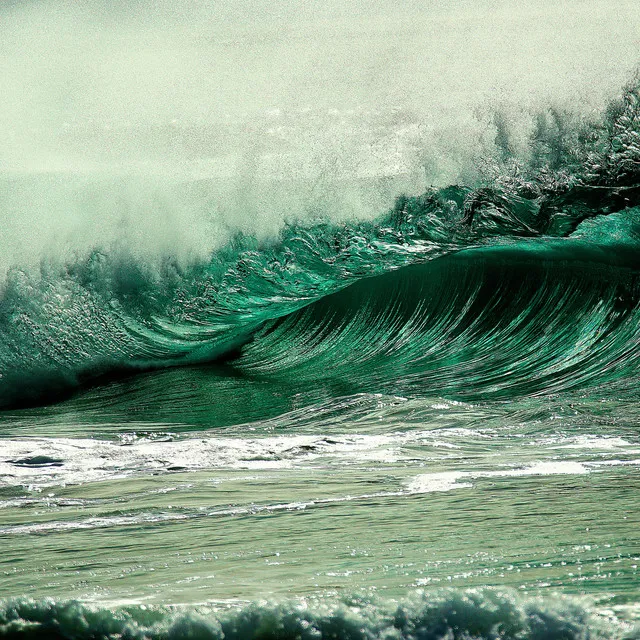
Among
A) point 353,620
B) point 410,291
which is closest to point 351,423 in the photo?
point 410,291

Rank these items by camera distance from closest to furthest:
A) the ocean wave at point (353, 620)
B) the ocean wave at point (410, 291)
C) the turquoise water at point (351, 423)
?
the ocean wave at point (353, 620)
the turquoise water at point (351, 423)
the ocean wave at point (410, 291)

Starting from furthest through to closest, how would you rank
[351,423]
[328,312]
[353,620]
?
[328,312]
[351,423]
[353,620]

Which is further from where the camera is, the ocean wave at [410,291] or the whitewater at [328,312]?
the ocean wave at [410,291]

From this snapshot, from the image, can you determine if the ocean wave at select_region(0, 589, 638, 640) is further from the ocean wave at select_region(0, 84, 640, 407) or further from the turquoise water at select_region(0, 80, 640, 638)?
the ocean wave at select_region(0, 84, 640, 407)

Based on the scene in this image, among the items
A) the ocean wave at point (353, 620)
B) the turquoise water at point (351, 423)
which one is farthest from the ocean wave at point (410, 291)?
the ocean wave at point (353, 620)

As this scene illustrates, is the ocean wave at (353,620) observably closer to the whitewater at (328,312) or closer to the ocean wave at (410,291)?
the whitewater at (328,312)

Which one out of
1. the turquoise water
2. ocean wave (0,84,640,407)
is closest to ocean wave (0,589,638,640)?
the turquoise water

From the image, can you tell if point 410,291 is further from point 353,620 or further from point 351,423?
point 353,620
